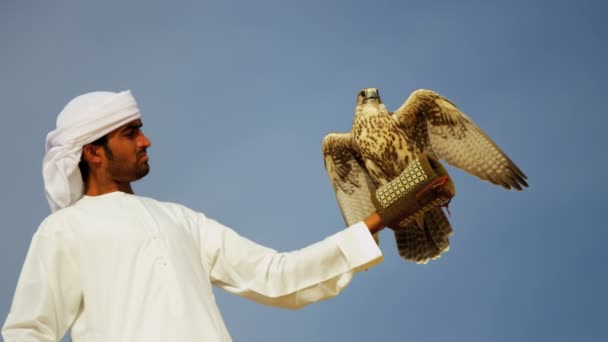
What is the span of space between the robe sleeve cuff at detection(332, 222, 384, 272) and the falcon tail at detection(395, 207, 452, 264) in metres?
5.01

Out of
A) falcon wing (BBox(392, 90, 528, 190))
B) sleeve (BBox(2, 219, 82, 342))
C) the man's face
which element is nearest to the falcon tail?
falcon wing (BBox(392, 90, 528, 190))

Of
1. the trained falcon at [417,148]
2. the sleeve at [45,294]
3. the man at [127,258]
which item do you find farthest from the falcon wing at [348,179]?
the sleeve at [45,294]

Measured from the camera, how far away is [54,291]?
3322 millimetres

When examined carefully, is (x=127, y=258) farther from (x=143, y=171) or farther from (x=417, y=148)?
(x=417, y=148)

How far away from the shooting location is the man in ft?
10.8

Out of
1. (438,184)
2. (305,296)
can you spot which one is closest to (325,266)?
(305,296)

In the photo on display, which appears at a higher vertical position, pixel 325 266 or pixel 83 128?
pixel 83 128

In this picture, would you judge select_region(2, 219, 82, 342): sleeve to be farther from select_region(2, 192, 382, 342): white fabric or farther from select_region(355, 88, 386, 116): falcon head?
select_region(355, 88, 386, 116): falcon head

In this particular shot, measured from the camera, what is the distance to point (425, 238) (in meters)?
8.62

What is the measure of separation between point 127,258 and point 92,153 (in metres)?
0.40

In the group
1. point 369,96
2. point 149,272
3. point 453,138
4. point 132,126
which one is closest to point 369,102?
point 369,96

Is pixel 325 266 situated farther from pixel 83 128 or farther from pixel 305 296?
pixel 83 128

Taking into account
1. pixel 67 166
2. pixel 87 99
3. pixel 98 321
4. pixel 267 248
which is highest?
pixel 87 99

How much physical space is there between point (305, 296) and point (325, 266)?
0.40ft
